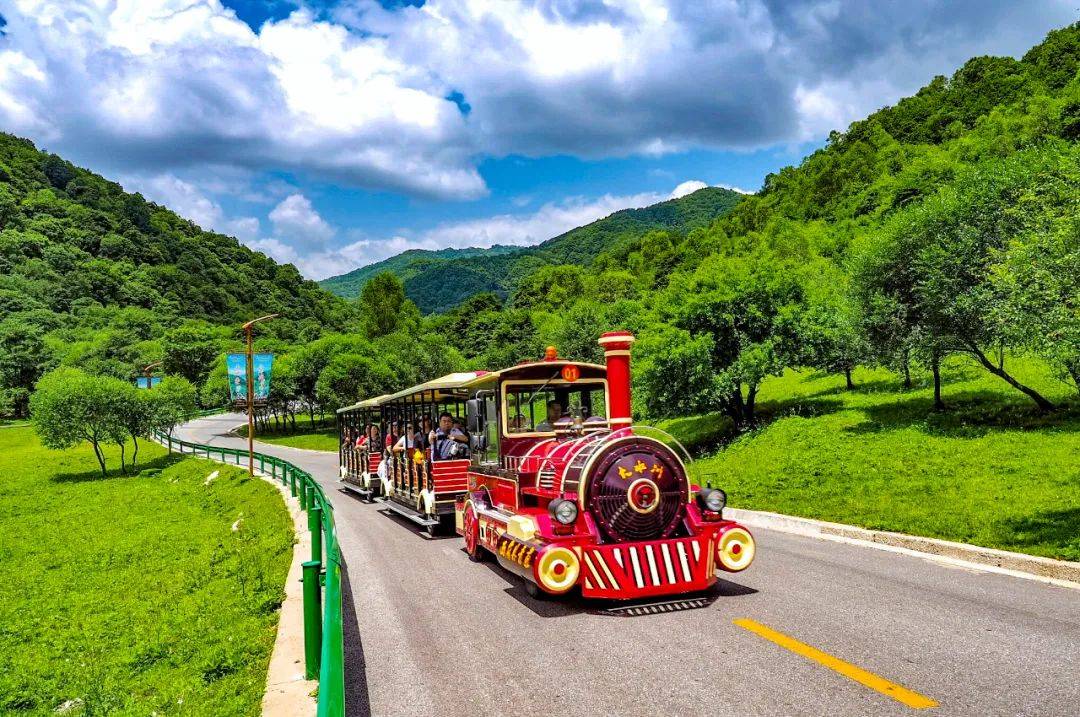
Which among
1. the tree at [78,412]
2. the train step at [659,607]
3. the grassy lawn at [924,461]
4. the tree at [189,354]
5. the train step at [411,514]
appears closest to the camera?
the train step at [659,607]

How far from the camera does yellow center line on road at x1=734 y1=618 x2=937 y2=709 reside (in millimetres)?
5059

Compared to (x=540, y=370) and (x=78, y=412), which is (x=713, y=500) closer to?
Answer: (x=540, y=370)

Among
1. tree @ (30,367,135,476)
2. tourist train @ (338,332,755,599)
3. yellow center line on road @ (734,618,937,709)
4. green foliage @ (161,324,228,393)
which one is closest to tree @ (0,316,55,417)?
green foliage @ (161,324,228,393)

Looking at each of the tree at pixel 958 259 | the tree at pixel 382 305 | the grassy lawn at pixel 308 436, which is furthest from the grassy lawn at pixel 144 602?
the tree at pixel 382 305

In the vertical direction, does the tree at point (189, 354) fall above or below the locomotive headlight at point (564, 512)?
above

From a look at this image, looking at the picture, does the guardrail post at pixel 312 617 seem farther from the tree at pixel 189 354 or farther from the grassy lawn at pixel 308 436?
the tree at pixel 189 354

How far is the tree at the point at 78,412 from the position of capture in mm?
40969

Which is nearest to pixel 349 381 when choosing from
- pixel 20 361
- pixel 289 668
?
pixel 20 361

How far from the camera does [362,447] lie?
72.7 feet

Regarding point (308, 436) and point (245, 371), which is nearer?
point (245, 371)

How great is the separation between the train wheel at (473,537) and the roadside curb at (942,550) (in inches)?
238

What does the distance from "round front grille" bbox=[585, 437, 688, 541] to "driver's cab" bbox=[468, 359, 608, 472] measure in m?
2.24

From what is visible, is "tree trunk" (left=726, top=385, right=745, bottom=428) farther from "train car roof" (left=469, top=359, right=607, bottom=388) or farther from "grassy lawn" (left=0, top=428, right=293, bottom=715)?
"train car roof" (left=469, top=359, right=607, bottom=388)

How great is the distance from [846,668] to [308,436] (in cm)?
6031
